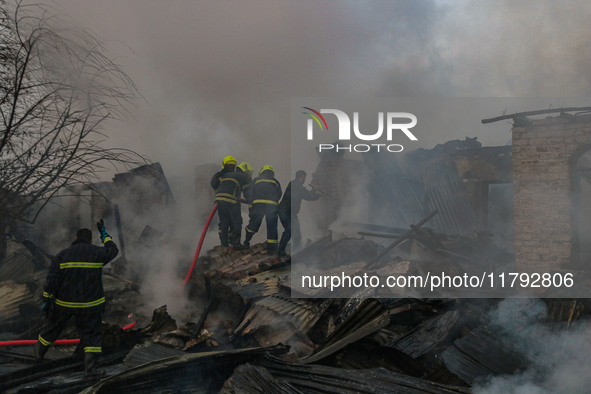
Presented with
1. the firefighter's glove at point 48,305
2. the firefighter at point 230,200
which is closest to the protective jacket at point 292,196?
the firefighter at point 230,200

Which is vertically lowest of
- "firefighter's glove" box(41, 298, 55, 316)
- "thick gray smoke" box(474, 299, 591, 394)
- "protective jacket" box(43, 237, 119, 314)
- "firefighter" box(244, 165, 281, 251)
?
"thick gray smoke" box(474, 299, 591, 394)

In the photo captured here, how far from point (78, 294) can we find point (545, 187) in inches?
260

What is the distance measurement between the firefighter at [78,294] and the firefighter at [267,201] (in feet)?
11.8

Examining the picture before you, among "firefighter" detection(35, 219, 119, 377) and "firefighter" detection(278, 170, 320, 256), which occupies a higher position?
"firefighter" detection(278, 170, 320, 256)

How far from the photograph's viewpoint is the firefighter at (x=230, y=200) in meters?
7.52

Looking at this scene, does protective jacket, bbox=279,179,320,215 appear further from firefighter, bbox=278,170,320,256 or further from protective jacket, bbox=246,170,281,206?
protective jacket, bbox=246,170,281,206

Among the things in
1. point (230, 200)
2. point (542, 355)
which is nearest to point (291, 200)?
point (230, 200)

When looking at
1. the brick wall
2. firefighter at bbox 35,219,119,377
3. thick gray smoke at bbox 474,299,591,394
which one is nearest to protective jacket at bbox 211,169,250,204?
firefighter at bbox 35,219,119,377

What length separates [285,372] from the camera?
127 inches

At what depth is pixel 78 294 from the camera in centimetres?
384

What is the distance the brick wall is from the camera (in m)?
6.05

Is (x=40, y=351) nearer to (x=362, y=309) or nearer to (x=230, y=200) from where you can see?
(x=362, y=309)

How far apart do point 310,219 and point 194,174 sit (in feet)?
12.8

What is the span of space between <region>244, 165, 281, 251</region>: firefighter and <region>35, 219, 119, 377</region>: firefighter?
360 centimetres
